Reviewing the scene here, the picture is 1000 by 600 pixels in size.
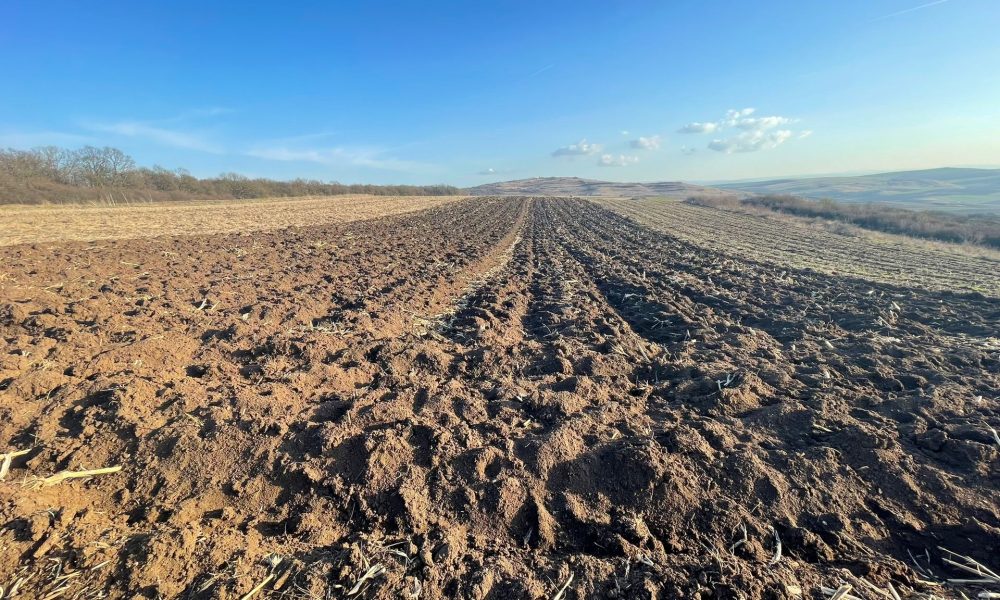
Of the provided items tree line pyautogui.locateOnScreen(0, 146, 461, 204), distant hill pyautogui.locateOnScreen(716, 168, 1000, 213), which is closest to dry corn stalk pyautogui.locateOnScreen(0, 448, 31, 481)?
tree line pyautogui.locateOnScreen(0, 146, 461, 204)

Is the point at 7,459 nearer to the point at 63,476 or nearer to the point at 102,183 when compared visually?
the point at 63,476

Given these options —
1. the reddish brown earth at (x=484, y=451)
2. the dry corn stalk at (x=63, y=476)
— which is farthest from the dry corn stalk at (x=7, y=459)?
the dry corn stalk at (x=63, y=476)

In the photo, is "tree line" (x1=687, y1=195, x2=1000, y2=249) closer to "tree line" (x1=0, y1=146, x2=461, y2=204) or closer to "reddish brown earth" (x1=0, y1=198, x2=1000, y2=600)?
"reddish brown earth" (x1=0, y1=198, x2=1000, y2=600)

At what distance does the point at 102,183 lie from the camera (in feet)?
172

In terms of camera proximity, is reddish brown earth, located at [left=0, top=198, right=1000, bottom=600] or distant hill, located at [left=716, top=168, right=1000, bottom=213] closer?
reddish brown earth, located at [left=0, top=198, right=1000, bottom=600]

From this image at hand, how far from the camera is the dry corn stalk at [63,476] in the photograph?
312 centimetres

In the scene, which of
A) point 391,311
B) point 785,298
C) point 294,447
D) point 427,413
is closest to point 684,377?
point 427,413

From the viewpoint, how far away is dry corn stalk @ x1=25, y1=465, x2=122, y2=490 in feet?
10.2

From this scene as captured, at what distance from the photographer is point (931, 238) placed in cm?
2433

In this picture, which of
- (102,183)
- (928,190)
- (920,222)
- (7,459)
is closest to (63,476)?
(7,459)

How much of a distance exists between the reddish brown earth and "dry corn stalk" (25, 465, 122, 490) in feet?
0.13

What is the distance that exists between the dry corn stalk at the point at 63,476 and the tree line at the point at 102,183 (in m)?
52.2

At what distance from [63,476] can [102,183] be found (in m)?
68.6

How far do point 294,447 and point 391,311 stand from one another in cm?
406
